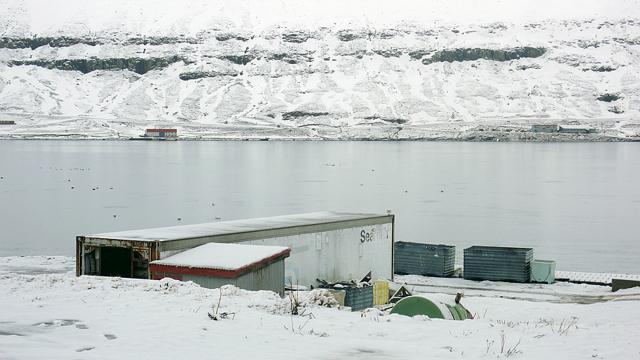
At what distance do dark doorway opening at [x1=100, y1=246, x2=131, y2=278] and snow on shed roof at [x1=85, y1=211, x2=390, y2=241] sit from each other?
42 centimetres

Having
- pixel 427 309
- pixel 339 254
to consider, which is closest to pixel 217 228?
pixel 339 254

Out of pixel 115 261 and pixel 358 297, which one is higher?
pixel 115 261

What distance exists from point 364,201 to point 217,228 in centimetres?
5306

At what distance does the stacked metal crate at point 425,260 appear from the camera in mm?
33219

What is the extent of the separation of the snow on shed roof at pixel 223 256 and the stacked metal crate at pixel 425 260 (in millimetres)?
14711

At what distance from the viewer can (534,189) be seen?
93.4 m

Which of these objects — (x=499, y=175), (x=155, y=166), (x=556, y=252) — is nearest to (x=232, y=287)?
(x=556, y=252)

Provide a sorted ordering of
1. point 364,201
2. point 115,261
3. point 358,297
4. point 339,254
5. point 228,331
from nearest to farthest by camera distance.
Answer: point 228,331
point 115,261
point 358,297
point 339,254
point 364,201

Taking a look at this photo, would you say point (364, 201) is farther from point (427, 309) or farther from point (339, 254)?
point (427, 309)

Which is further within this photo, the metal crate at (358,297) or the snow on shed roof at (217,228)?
the metal crate at (358,297)

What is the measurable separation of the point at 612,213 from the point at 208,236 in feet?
183

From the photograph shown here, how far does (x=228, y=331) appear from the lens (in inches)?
487

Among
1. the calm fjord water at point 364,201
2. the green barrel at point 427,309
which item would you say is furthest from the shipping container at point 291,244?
the calm fjord water at point 364,201

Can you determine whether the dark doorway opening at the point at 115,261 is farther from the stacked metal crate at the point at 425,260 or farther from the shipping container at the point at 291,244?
the stacked metal crate at the point at 425,260
